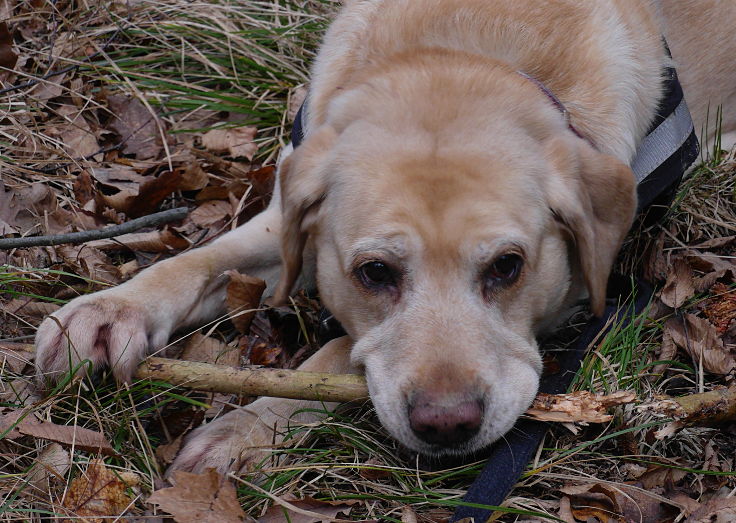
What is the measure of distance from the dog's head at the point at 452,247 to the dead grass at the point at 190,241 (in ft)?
0.72

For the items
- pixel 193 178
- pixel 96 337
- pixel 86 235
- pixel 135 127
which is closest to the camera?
pixel 96 337

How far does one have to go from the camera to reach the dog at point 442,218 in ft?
8.31

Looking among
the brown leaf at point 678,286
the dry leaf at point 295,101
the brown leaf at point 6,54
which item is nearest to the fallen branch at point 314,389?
the brown leaf at point 678,286

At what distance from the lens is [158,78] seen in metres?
4.75

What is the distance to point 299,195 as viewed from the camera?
2932mm

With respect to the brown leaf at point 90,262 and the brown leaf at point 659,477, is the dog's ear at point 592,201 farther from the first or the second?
the brown leaf at point 90,262

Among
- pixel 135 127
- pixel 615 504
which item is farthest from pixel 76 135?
pixel 615 504

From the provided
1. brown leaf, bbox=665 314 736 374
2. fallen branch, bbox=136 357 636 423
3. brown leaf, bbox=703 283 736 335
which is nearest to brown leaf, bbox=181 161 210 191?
fallen branch, bbox=136 357 636 423

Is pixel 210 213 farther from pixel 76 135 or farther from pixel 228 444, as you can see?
pixel 228 444

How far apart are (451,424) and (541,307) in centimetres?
67

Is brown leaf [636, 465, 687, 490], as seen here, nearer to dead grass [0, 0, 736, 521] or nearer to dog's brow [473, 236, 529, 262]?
dead grass [0, 0, 736, 521]

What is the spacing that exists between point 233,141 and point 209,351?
1546 mm

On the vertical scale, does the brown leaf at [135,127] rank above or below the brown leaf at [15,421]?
below

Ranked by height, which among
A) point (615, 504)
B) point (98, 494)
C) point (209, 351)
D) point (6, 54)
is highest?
point (6, 54)
